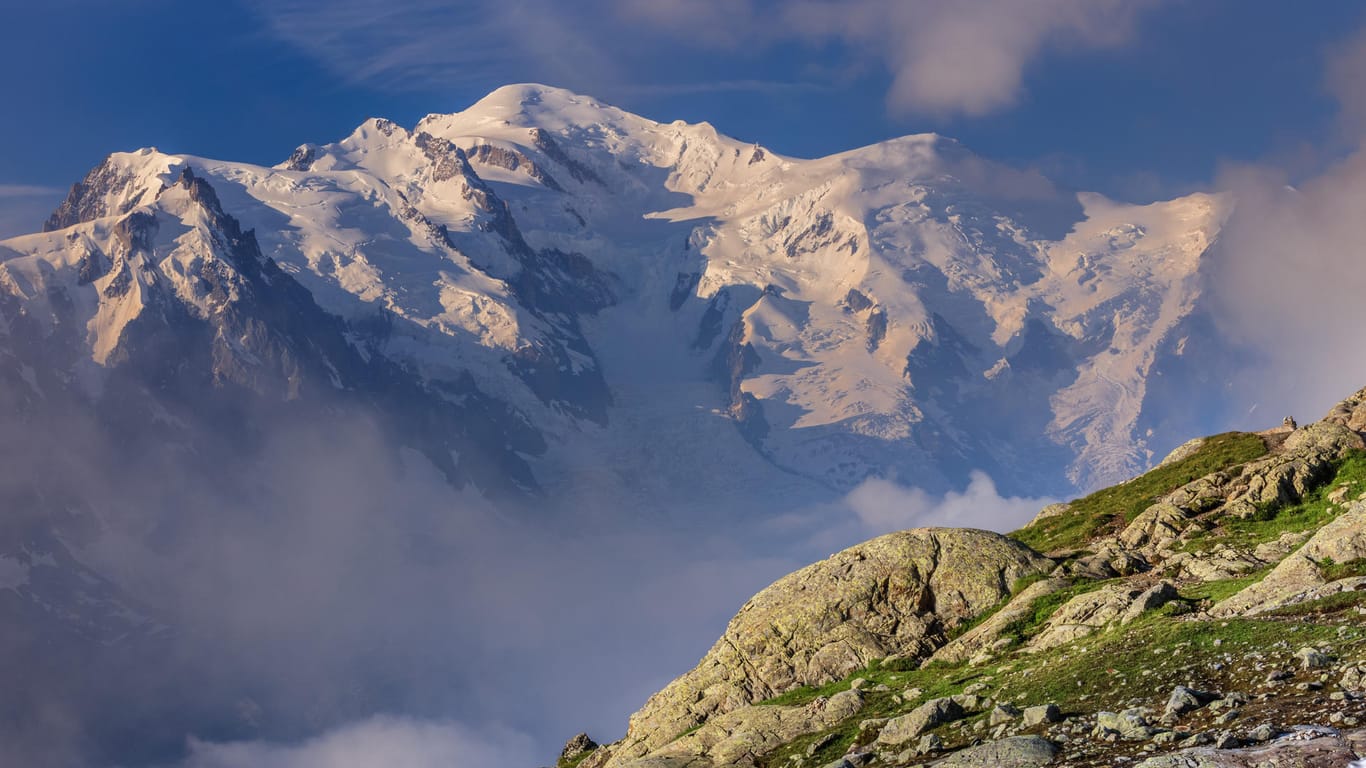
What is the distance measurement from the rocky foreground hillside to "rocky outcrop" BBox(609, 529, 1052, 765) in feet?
0.29

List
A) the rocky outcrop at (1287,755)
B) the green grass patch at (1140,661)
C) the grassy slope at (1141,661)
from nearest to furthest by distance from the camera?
the rocky outcrop at (1287,755), the grassy slope at (1141,661), the green grass patch at (1140,661)

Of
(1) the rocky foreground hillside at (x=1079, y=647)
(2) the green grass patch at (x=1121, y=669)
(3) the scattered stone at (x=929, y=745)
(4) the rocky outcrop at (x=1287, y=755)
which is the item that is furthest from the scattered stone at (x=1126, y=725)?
(3) the scattered stone at (x=929, y=745)

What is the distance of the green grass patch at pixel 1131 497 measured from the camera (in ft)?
206

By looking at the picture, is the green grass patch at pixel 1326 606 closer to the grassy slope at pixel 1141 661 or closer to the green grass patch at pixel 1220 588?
the grassy slope at pixel 1141 661

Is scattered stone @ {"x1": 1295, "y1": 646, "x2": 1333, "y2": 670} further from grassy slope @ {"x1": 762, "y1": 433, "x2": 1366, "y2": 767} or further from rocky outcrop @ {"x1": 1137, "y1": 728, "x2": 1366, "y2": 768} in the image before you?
rocky outcrop @ {"x1": 1137, "y1": 728, "x2": 1366, "y2": 768}

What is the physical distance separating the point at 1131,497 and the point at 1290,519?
54.4 feet

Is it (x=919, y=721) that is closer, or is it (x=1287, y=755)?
(x=1287, y=755)

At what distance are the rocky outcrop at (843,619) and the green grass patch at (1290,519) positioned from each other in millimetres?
7345

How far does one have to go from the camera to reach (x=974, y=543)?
51594 mm

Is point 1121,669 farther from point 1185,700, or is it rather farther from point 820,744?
point 820,744

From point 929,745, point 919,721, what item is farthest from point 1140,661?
point 929,745

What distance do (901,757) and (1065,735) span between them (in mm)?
4908

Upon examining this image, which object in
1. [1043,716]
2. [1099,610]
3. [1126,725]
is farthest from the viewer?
[1099,610]

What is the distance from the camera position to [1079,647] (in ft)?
132
